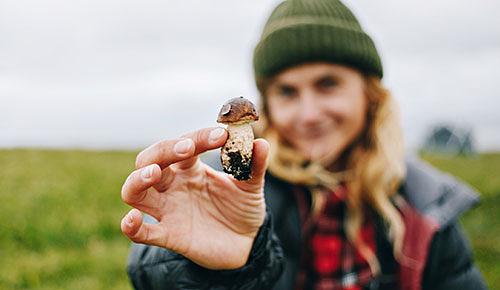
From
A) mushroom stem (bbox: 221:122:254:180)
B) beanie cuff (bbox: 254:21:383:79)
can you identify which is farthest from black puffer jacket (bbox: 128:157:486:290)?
mushroom stem (bbox: 221:122:254:180)

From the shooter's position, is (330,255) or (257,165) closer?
(257,165)

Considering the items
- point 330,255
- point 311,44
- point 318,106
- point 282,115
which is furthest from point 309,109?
point 330,255

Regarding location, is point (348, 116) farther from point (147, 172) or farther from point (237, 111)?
point (147, 172)

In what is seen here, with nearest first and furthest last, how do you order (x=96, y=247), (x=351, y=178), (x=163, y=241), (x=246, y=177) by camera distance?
(x=246, y=177)
(x=163, y=241)
(x=351, y=178)
(x=96, y=247)

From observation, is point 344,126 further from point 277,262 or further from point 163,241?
point 163,241

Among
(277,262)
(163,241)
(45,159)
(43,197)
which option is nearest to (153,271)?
(163,241)

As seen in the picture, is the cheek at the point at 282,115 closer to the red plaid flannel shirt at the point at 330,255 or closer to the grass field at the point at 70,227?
the red plaid flannel shirt at the point at 330,255

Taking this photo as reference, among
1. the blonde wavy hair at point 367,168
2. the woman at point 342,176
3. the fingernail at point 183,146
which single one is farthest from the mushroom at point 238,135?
the blonde wavy hair at point 367,168
